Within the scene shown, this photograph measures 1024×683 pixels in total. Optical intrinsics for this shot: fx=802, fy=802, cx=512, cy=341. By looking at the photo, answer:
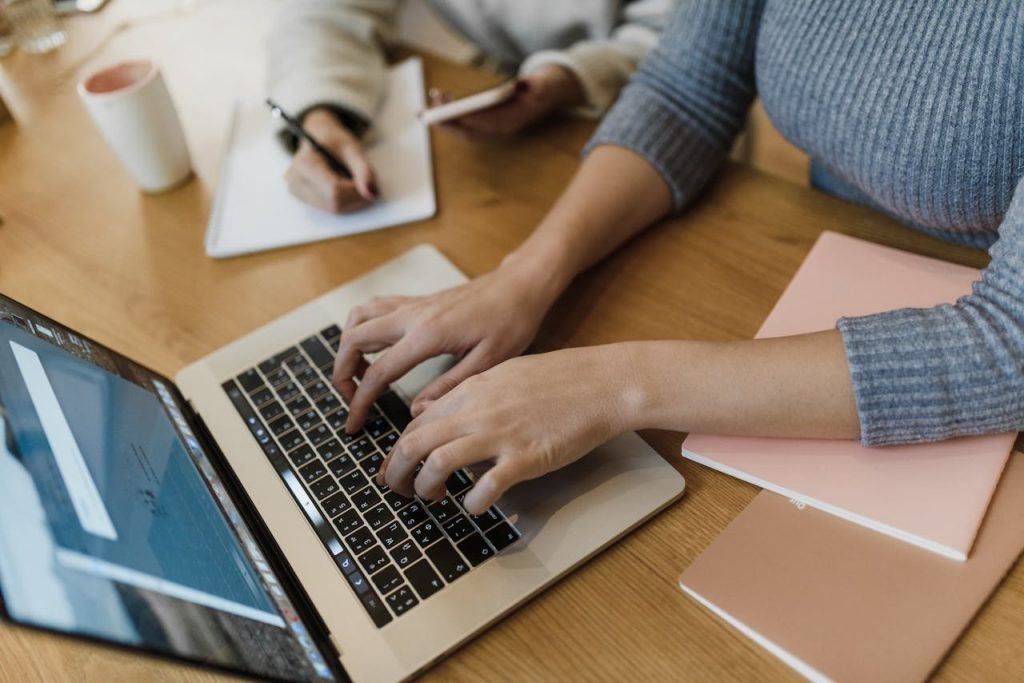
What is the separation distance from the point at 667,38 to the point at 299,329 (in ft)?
1.58

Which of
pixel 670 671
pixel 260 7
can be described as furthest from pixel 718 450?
pixel 260 7

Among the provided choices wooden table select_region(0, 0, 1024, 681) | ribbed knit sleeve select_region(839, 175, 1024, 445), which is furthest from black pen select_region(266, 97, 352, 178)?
ribbed knit sleeve select_region(839, 175, 1024, 445)

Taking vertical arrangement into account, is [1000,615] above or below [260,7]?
below

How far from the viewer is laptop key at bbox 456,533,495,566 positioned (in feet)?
1.80

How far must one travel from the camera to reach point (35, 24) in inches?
51.3

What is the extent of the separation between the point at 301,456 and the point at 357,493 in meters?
0.07

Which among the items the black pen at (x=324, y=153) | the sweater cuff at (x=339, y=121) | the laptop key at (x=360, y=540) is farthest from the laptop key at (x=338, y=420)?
the sweater cuff at (x=339, y=121)

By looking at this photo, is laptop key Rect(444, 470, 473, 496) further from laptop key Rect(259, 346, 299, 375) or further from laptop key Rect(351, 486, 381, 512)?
laptop key Rect(259, 346, 299, 375)

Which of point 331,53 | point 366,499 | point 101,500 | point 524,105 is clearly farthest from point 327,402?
point 331,53

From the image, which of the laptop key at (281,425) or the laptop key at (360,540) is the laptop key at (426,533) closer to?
the laptop key at (360,540)

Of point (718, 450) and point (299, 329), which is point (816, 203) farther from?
point (299, 329)

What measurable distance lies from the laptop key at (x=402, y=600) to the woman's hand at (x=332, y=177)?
19.1 inches

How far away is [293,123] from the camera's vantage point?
2.96ft

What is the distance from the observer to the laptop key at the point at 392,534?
0.57 metres
